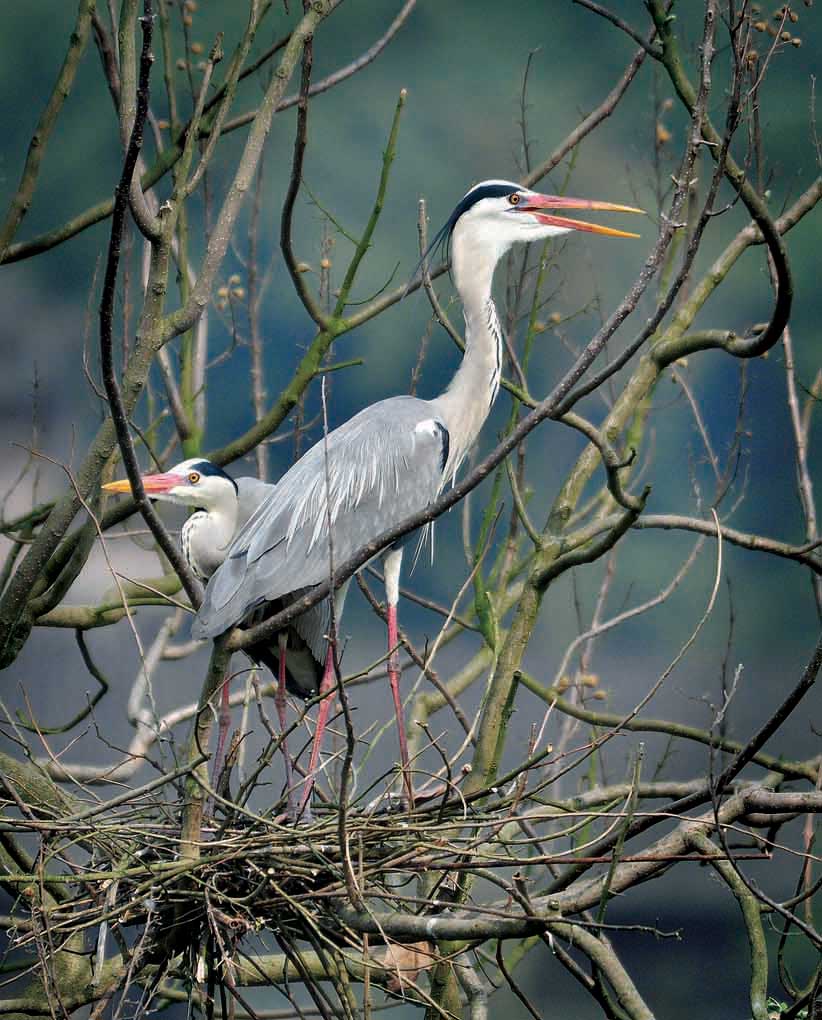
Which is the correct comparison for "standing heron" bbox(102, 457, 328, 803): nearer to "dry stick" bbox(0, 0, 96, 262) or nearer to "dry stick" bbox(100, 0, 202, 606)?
"dry stick" bbox(0, 0, 96, 262)

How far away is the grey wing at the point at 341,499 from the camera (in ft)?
7.05

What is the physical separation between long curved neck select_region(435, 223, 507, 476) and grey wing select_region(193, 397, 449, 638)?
0.04 meters

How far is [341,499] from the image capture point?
229cm

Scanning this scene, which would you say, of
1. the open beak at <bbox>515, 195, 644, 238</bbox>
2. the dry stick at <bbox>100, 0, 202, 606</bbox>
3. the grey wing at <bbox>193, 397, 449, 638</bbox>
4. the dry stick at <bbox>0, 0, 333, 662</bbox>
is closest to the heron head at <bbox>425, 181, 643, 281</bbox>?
the open beak at <bbox>515, 195, 644, 238</bbox>

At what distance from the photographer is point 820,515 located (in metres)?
3.57

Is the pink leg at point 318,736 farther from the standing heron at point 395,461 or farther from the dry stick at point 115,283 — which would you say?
the dry stick at point 115,283

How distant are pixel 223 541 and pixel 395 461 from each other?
35cm

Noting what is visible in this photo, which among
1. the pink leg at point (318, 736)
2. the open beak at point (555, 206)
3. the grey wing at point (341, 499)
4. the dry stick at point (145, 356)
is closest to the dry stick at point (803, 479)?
the open beak at point (555, 206)

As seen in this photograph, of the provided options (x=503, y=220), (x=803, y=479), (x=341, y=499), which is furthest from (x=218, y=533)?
(x=803, y=479)

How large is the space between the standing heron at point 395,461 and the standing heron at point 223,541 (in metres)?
0.08

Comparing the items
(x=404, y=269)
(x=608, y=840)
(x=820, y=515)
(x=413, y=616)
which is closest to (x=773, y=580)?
(x=820, y=515)

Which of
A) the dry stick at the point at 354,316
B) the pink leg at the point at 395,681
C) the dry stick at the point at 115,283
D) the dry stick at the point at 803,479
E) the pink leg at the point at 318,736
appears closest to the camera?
the dry stick at the point at 115,283

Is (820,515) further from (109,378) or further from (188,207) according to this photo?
(109,378)

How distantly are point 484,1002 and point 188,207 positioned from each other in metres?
2.36
